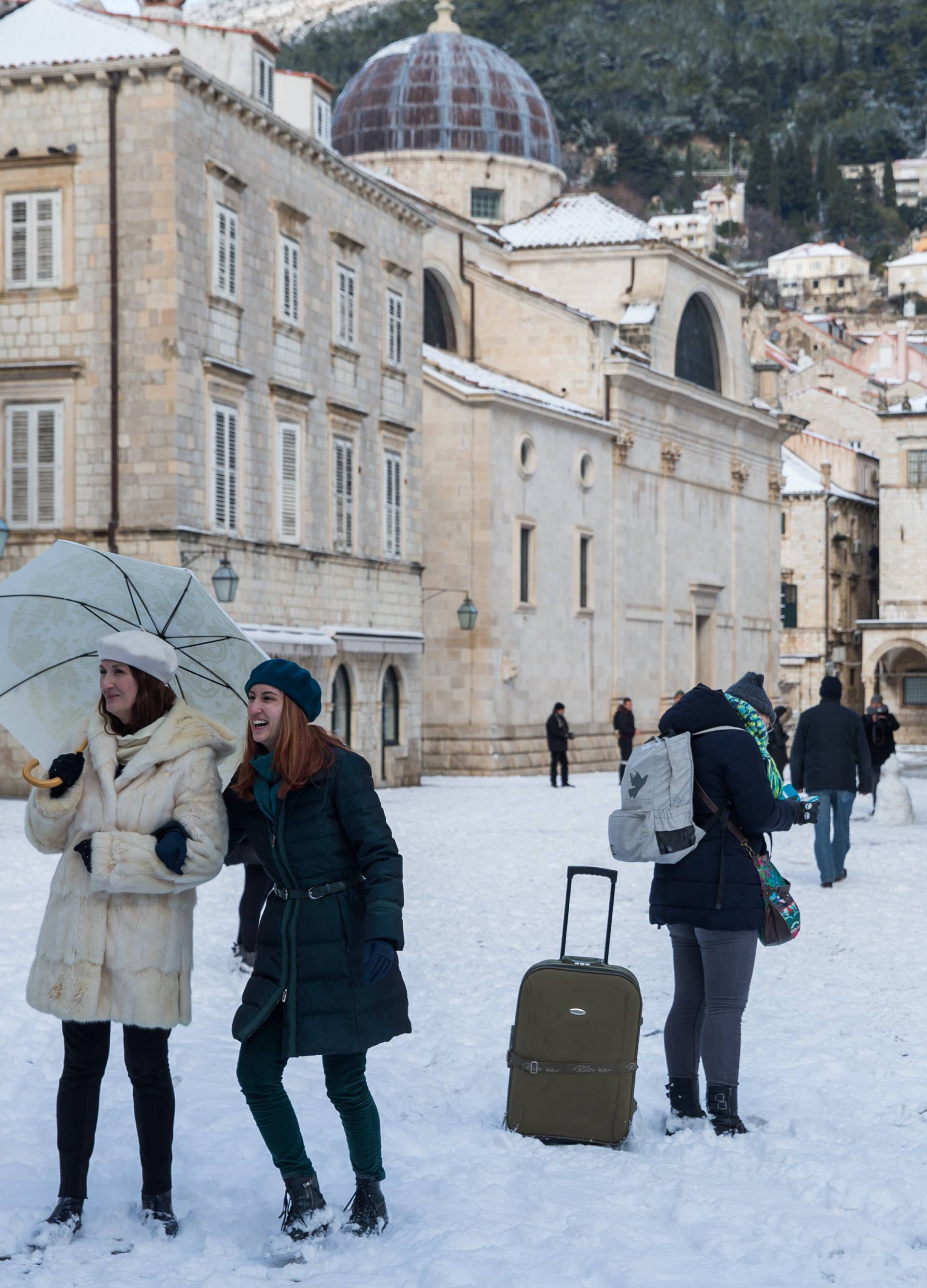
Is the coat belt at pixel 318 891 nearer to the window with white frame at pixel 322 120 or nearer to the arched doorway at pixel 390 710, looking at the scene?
the window with white frame at pixel 322 120

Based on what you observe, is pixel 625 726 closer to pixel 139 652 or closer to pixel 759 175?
pixel 139 652

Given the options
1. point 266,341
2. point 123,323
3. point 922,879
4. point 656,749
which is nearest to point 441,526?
point 266,341

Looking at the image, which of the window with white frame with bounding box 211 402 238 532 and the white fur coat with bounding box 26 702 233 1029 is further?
the window with white frame with bounding box 211 402 238 532

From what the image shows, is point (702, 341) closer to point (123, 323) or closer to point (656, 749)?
point (123, 323)

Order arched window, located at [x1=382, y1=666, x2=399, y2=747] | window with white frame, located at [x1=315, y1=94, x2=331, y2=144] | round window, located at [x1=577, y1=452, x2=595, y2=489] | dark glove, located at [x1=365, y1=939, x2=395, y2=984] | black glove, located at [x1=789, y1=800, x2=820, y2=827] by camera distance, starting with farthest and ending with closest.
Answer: round window, located at [x1=577, y1=452, x2=595, y2=489]
arched window, located at [x1=382, y1=666, x2=399, y2=747]
window with white frame, located at [x1=315, y1=94, x2=331, y2=144]
black glove, located at [x1=789, y1=800, x2=820, y2=827]
dark glove, located at [x1=365, y1=939, x2=395, y2=984]

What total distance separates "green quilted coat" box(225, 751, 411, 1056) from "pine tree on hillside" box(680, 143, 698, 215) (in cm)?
17826

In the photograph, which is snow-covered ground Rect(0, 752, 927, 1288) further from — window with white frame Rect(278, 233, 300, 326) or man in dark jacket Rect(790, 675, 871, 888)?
window with white frame Rect(278, 233, 300, 326)

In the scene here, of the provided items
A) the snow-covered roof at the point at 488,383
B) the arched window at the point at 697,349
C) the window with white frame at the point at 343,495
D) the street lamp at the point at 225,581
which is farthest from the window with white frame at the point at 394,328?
the arched window at the point at 697,349

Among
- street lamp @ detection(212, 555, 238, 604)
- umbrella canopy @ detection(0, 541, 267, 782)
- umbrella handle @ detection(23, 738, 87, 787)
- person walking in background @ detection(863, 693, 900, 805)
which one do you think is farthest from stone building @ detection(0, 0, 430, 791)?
umbrella handle @ detection(23, 738, 87, 787)

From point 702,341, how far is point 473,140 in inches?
300

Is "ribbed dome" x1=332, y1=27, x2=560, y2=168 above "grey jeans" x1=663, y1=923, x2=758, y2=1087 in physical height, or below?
above

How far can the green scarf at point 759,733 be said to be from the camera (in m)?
7.57

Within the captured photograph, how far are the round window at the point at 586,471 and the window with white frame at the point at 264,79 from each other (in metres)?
13.6

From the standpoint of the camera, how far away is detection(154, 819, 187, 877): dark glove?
5914 mm
